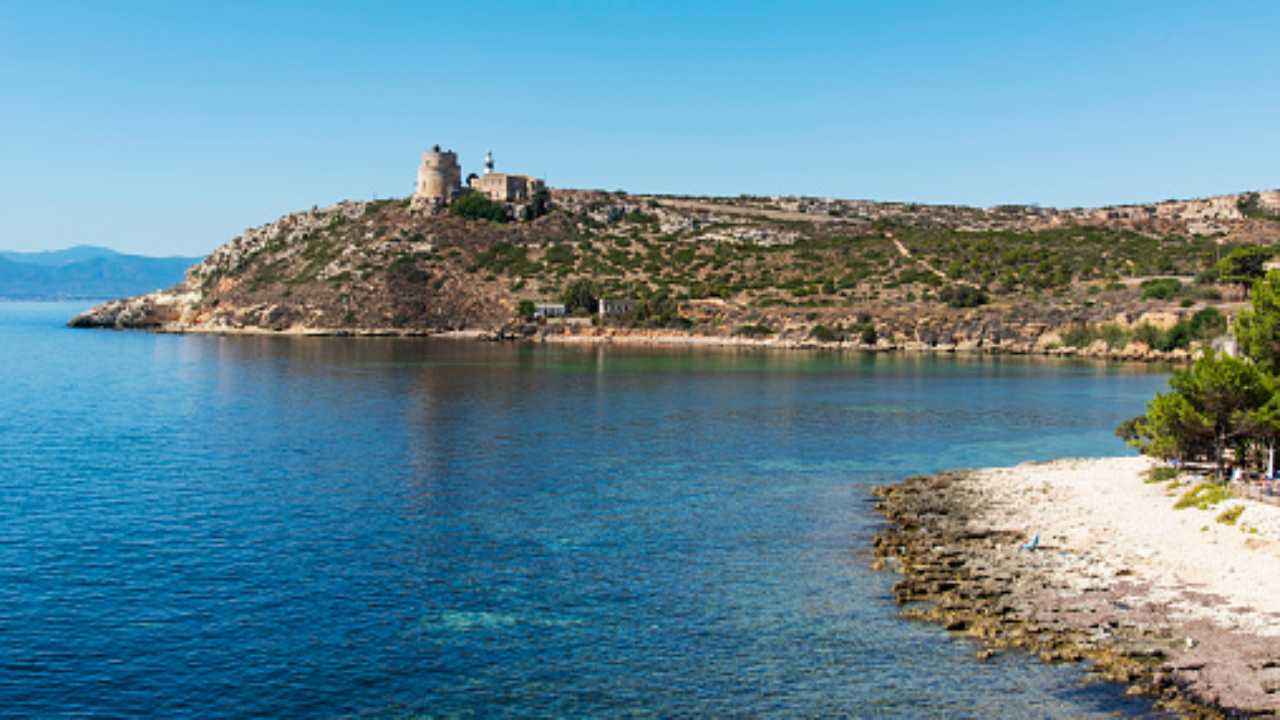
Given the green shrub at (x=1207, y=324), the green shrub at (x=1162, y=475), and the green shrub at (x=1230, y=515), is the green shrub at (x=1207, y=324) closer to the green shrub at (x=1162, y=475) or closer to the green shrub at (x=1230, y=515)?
the green shrub at (x=1162, y=475)


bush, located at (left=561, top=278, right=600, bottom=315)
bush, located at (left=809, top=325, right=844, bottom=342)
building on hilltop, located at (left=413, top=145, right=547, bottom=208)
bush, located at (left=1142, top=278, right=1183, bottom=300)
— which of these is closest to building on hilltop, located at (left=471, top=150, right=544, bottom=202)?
building on hilltop, located at (left=413, top=145, right=547, bottom=208)

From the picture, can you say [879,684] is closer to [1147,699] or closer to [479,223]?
[1147,699]

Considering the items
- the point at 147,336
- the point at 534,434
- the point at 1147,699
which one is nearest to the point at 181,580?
the point at 1147,699

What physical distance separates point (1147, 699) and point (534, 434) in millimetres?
32131

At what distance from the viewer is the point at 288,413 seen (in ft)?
171

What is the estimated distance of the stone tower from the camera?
480 ft

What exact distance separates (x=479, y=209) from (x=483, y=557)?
403 feet

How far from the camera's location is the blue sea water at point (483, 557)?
58.1 ft

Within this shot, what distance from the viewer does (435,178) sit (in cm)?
14662

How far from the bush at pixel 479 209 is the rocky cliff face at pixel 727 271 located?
59.0 inches

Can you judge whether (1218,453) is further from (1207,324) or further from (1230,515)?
(1207,324)

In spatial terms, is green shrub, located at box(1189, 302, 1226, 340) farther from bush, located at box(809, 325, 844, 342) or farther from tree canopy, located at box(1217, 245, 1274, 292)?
bush, located at box(809, 325, 844, 342)

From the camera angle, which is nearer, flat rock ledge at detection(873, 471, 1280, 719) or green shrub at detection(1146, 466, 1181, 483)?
flat rock ledge at detection(873, 471, 1280, 719)

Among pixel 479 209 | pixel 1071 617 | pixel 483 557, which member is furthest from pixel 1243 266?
pixel 479 209
